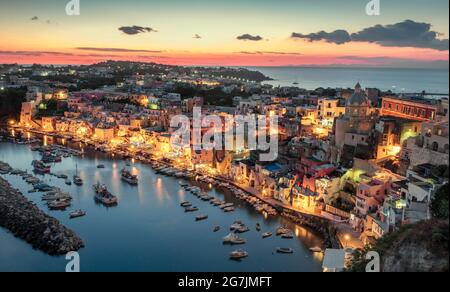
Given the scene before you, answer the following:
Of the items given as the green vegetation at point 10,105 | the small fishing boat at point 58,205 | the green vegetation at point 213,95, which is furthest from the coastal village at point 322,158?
the green vegetation at point 213,95

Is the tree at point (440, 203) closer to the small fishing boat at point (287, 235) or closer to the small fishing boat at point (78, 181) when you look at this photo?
the small fishing boat at point (287, 235)

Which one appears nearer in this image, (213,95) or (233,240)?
(233,240)

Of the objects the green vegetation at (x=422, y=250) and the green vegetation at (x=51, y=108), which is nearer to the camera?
the green vegetation at (x=422, y=250)

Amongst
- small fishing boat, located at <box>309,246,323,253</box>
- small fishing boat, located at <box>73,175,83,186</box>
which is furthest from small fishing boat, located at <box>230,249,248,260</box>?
small fishing boat, located at <box>73,175,83,186</box>

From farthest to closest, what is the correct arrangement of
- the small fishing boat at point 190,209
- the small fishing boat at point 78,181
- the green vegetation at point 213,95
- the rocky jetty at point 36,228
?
1. the green vegetation at point 213,95
2. the small fishing boat at point 78,181
3. the small fishing boat at point 190,209
4. the rocky jetty at point 36,228

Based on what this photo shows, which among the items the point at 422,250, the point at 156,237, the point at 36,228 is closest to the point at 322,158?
the point at 156,237

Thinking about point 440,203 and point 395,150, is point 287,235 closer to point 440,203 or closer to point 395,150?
point 440,203
